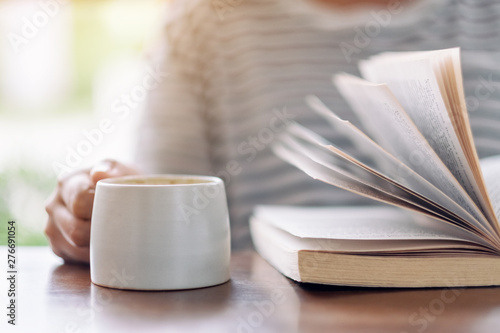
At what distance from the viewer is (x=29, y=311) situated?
1.40ft

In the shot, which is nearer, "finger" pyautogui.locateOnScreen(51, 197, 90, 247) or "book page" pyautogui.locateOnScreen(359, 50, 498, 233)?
"book page" pyautogui.locateOnScreen(359, 50, 498, 233)

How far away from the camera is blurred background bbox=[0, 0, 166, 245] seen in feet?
8.19

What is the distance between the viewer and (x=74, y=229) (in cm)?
60

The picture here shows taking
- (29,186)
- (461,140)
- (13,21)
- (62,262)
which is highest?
(13,21)

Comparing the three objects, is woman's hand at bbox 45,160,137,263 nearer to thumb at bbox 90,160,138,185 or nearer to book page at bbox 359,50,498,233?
thumb at bbox 90,160,138,185

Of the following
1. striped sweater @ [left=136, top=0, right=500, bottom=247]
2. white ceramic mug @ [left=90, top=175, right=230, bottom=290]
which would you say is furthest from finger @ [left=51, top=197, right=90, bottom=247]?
striped sweater @ [left=136, top=0, right=500, bottom=247]

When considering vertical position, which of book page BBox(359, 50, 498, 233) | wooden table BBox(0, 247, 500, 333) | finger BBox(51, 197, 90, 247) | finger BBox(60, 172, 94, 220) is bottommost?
wooden table BBox(0, 247, 500, 333)

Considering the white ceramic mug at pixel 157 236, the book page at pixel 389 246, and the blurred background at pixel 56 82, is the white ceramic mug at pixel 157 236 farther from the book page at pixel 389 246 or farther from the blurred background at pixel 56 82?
the blurred background at pixel 56 82

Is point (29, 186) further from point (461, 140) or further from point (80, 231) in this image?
point (461, 140)

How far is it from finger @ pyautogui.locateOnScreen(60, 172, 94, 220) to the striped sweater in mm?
526

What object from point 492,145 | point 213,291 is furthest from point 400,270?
point 492,145

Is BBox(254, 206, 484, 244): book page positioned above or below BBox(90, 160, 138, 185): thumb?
below

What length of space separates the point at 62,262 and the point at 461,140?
0.46 meters

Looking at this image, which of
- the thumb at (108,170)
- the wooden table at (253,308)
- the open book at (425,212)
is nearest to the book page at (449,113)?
the open book at (425,212)
